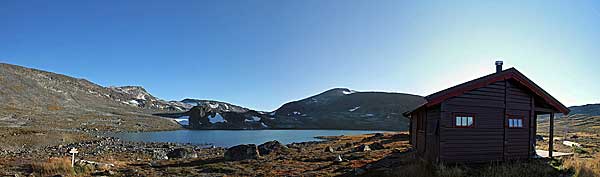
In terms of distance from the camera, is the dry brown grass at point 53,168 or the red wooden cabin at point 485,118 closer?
the red wooden cabin at point 485,118

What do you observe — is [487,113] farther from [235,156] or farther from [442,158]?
[235,156]

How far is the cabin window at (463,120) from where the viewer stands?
18047 mm

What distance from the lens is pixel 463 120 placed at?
18.2m

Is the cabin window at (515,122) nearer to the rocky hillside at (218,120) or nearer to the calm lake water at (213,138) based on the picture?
the calm lake water at (213,138)

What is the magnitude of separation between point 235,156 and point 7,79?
111 meters

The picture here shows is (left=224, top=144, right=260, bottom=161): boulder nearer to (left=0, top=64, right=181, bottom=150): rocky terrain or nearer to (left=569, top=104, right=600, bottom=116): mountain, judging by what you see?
(left=0, top=64, right=181, bottom=150): rocky terrain

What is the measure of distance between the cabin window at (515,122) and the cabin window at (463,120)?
8.67 feet

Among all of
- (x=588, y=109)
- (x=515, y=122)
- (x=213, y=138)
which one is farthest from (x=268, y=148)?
(x=588, y=109)

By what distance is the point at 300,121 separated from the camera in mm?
159500

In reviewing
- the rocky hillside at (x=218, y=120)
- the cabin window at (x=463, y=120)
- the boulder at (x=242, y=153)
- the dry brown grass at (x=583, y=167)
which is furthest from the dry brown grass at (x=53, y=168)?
the rocky hillside at (x=218, y=120)

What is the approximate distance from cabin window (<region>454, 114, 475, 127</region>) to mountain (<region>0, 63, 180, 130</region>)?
71.0m

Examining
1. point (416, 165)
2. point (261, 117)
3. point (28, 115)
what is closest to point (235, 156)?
point (416, 165)

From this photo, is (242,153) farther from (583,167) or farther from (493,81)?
(583,167)

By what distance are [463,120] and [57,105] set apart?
4460 inches
